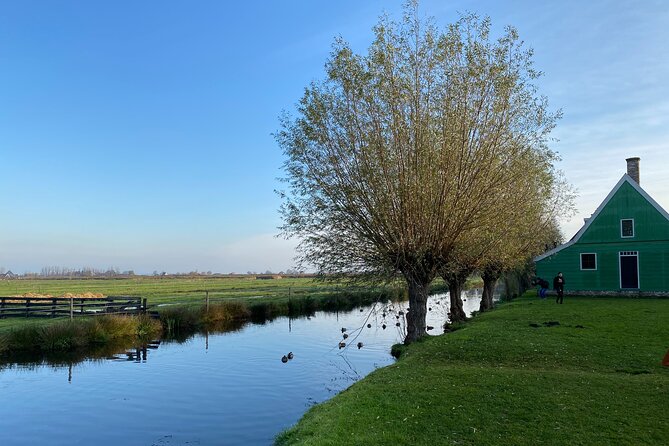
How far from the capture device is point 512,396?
10961mm

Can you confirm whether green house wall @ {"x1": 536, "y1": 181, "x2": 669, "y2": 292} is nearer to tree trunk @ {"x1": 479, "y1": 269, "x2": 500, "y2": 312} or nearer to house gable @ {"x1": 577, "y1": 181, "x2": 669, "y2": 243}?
house gable @ {"x1": 577, "y1": 181, "x2": 669, "y2": 243}

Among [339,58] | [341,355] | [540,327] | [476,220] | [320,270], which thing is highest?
[339,58]

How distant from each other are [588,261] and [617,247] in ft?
7.38

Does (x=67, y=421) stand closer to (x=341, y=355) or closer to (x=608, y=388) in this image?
(x=341, y=355)

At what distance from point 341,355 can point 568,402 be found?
14850 mm

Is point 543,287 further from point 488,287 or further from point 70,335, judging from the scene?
point 70,335

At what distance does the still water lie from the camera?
13.7 metres

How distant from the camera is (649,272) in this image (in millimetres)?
35031

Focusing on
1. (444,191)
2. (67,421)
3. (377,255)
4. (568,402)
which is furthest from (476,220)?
(67,421)

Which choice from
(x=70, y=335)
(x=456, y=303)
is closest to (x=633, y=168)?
(x=456, y=303)

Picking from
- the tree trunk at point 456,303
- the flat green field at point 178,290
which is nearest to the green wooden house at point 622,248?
the tree trunk at point 456,303

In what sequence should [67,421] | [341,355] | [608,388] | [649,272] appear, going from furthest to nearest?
[649,272] → [341,355] → [67,421] → [608,388]

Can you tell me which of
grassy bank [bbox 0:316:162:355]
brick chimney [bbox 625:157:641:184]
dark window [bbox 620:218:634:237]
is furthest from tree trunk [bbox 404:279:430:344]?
brick chimney [bbox 625:157:641:184]

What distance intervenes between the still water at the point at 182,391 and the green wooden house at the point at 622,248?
17.5 m
